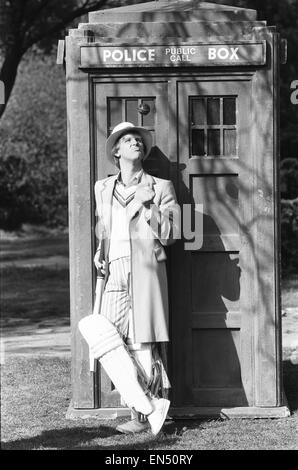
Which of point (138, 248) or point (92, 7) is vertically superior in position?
point (92, 7)

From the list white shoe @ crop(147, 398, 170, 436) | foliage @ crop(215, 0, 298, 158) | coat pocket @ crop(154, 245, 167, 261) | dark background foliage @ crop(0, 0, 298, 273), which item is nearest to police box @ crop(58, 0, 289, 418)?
coat pocket @ crop(154, 245, 167, 261)

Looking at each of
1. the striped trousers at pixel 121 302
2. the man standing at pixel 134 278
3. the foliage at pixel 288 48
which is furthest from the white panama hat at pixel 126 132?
the foliage at pixel 288 48

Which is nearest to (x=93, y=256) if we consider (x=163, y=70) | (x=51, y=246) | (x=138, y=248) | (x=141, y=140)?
(x=138, y=248)

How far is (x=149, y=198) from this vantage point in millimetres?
6230

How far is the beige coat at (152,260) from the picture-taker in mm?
6219

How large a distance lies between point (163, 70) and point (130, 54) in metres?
0.25

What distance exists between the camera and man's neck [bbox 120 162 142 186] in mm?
6414

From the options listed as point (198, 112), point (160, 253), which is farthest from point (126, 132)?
point (160, 253)

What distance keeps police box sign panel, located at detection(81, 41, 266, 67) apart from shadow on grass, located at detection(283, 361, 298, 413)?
2.51m

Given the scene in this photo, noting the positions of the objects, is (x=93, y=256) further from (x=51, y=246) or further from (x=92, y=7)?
(x=51, y=246)

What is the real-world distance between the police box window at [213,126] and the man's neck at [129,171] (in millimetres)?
448

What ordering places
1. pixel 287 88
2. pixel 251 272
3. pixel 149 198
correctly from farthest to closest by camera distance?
pixel 287 88
pixel 251 272
pixel 149 198

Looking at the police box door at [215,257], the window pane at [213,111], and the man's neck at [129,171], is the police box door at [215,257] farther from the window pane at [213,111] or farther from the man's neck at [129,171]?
the man's neck at [129,171]

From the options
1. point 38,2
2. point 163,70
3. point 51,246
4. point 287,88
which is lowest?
point 51,246
